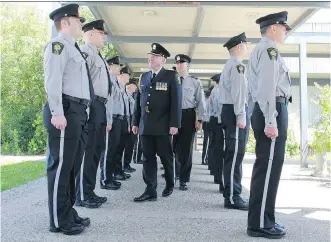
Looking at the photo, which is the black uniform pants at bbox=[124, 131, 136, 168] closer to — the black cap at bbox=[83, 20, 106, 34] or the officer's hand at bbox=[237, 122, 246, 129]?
the black cap at bbox=[83, 20, 106, 34]

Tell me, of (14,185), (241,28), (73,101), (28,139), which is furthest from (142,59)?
(73,101)

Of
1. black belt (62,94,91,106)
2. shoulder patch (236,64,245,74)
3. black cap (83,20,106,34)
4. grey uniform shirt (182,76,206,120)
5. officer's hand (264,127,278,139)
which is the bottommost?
officer's hand (264,127,278,139)

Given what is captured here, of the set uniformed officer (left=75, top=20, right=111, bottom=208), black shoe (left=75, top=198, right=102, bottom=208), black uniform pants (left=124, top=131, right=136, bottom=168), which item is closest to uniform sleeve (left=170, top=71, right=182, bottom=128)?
uniformed officer (left=75, top=20, right=111, bottom=208)

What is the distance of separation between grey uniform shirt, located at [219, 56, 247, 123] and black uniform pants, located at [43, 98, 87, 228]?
207cm

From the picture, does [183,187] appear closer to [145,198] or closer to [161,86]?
[145,198]

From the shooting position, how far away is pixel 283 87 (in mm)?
3863

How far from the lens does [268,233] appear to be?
3.78 m

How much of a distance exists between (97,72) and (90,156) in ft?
3.40

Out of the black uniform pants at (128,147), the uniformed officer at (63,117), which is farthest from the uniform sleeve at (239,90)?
the black uniform pants at (128,147)

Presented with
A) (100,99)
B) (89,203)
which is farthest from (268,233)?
(100,99)

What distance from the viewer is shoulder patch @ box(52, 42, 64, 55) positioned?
3791 millimetres

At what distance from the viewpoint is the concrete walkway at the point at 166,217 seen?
3764mm

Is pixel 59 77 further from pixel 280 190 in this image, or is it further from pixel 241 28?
pixel 241 28

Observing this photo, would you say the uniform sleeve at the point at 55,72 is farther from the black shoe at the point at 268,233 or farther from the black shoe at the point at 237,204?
the black shoe at the point at 237,204
